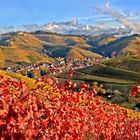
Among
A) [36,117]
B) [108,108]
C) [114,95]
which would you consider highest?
[36,117]

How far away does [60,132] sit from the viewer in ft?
55.8

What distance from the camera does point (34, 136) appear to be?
1592 centimetres

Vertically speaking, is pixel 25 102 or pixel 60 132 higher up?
pixel 25 102

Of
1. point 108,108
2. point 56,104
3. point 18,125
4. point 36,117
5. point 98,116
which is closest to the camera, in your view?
point 18,125

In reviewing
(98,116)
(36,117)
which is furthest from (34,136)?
(98,116)

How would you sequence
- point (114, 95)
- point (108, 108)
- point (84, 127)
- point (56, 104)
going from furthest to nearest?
point (114, 95)
point (108, 108)
point (84, 127)
point (56, 104)

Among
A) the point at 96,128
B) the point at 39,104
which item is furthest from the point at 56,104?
the point at 96,128

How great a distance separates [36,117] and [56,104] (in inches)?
87.6

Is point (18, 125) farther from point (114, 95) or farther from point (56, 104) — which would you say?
point (114, 95)

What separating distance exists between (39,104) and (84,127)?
336cm

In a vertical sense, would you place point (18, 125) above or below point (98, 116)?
above

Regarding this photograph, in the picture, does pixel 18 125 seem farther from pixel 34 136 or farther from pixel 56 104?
pixel 56 104

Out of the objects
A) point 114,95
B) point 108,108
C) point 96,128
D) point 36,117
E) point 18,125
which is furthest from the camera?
point 114,95

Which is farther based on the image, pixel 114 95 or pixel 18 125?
pixel 114 95
